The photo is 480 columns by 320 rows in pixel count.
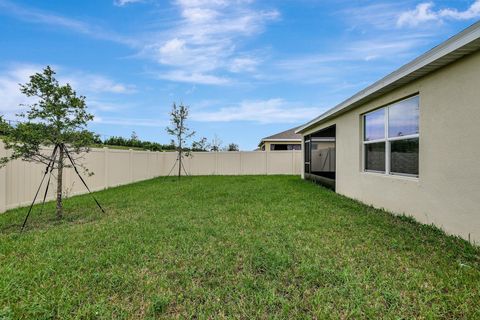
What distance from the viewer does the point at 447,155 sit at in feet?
13.1

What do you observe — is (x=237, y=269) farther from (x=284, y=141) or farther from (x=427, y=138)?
(x=284, y=141)

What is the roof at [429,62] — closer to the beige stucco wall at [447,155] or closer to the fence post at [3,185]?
the beige stucco wall at [447,155]

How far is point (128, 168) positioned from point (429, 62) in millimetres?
12188

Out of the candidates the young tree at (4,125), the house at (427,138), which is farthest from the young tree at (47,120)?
the house at (427,138)

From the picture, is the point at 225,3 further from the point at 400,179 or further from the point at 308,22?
the point at 400,179

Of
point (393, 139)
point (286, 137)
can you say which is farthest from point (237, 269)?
point (286, 137)

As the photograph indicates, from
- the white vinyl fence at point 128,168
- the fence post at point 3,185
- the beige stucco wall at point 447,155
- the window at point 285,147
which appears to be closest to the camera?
the beige stucco wall at point 447,155

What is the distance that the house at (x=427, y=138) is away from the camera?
354 cm

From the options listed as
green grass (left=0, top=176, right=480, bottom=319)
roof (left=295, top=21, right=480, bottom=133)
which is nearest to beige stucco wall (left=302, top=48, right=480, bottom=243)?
roof (left=295, top=21, right=480, bottom=133)

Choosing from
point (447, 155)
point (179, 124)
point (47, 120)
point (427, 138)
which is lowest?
point (447, 155)

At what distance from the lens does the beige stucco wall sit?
11.6 feet

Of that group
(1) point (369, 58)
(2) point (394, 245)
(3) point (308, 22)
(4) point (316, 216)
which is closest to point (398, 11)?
(1) point (369, 58)

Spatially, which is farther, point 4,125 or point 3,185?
point 3,185

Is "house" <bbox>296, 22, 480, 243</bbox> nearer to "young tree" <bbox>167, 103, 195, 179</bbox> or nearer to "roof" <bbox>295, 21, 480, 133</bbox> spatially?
"roof" <bbox>295, 21, 480, 133</bbox>
